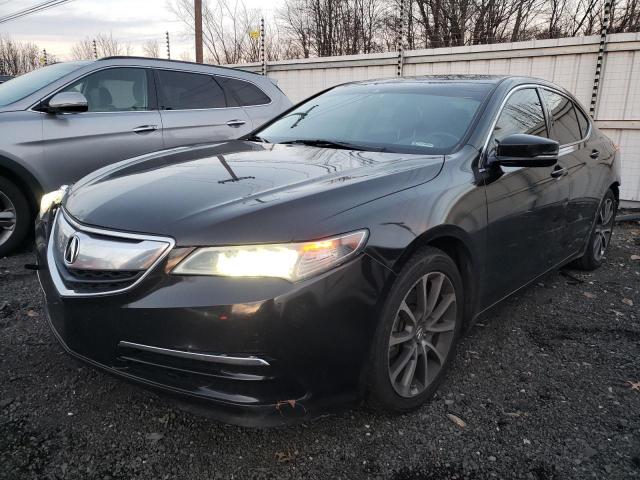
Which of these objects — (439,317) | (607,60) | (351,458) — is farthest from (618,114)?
(351,458)

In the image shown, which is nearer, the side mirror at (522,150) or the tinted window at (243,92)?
the side mirror at (522,150)

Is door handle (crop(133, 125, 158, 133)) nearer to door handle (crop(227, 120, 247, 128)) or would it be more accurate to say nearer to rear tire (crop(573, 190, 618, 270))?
door handle (crop(227, 120, 247, 128))

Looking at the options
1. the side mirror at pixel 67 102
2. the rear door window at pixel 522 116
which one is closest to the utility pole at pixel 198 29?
the side mirror at pixel 67 102

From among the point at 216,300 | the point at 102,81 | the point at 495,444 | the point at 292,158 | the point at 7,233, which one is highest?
Answer: the point at 102,81

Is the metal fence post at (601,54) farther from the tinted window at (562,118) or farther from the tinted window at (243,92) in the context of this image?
the tinted window at (243,92)

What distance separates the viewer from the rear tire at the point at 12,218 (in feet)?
13.9

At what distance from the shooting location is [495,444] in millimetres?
2123

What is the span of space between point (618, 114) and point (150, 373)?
26.0 ft

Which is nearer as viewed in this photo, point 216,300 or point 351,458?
point 216,300

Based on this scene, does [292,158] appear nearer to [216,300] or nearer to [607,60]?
[216,300]

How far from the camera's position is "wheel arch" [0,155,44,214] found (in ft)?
13.5

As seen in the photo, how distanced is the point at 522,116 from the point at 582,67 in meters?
5.60

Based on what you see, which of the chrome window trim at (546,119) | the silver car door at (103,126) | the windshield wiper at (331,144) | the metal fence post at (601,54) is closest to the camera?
the chrome window trim at (546,119)

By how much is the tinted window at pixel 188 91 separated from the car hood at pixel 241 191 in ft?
8.50
